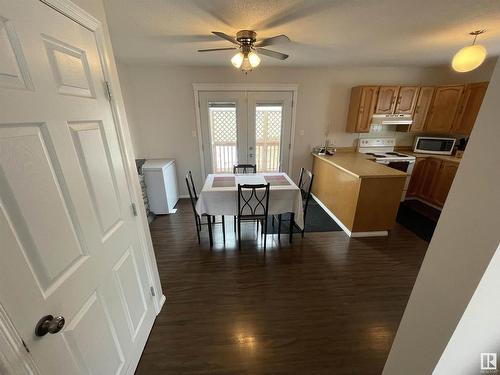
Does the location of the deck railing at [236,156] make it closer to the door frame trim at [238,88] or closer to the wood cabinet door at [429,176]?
the door frame trim at [238,88]

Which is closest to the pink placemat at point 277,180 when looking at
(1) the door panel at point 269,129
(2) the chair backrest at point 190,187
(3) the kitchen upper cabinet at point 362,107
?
(2) the chair backrest at point 190,187

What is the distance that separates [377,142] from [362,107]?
2.80ft

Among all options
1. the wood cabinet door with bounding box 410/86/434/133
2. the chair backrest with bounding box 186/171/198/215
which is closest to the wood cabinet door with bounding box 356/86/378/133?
the wood cabinet door with bounding box 410/86/434/133

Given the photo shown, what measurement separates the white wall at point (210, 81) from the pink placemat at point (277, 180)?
1.39 m

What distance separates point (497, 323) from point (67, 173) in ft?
5.53

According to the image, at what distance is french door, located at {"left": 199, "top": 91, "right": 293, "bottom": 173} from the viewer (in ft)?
11.9

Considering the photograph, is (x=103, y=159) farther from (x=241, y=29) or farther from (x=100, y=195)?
(x=241, y=29)

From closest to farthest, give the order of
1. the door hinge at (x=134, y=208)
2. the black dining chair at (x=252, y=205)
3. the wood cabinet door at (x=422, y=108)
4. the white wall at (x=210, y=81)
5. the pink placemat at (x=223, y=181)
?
the door hinge at (x=134, y=208), the black dining chair at (x=252, y=205), the pink placemat at (x=223, y=181), the white wall at (x=210, y=81), the wood cabinet door at (x=422, y=108)

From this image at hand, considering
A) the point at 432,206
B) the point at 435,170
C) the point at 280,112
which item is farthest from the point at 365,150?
the point at 280,112

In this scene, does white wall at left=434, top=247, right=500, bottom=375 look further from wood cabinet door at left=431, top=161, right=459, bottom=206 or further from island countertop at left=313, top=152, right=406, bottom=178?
wood cabinet door at left=431, top=161, right=459, bottom=206

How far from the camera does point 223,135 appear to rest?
3824 mm

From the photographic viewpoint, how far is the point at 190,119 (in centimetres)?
367

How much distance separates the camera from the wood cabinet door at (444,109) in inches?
134

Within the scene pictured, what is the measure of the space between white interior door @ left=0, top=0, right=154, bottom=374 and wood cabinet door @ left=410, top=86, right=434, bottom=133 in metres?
4.70
